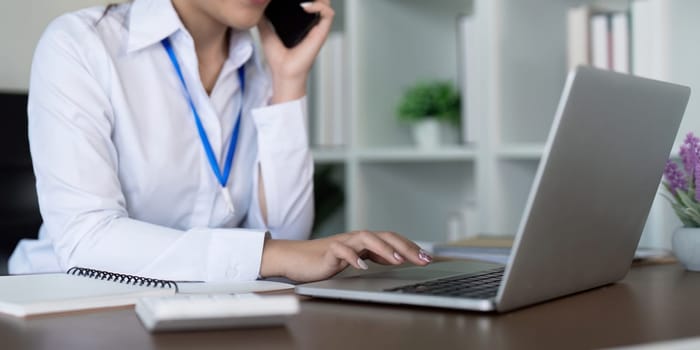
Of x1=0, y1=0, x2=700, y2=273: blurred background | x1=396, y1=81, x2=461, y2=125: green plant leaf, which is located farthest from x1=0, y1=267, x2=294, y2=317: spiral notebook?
x1=396, y1=81, x2=461, y2=125: green plant leaf

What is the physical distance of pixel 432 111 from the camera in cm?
243

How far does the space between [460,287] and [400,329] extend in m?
0.18

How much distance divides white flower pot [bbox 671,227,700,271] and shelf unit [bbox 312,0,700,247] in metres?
0.73

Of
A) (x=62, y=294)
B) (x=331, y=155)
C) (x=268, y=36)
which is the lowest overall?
(x=331, y=155)

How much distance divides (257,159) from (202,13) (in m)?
0.29

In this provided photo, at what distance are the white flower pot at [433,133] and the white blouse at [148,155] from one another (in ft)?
2.81

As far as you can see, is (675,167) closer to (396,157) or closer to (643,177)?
(643,177)

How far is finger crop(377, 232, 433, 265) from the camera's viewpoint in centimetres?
100

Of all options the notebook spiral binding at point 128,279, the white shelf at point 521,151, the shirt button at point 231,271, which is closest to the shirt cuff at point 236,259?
the shirt button at point 231,271

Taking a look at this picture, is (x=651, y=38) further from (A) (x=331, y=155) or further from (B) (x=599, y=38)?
(A) (x=331, y=155)

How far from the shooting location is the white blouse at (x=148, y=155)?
1170 millimetres

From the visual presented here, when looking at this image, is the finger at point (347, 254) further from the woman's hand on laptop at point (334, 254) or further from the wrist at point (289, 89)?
the wrist at point (289, 89)

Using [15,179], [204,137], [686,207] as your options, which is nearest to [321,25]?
[204,137]

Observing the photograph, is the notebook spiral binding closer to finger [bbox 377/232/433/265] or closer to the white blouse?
the white blouse
